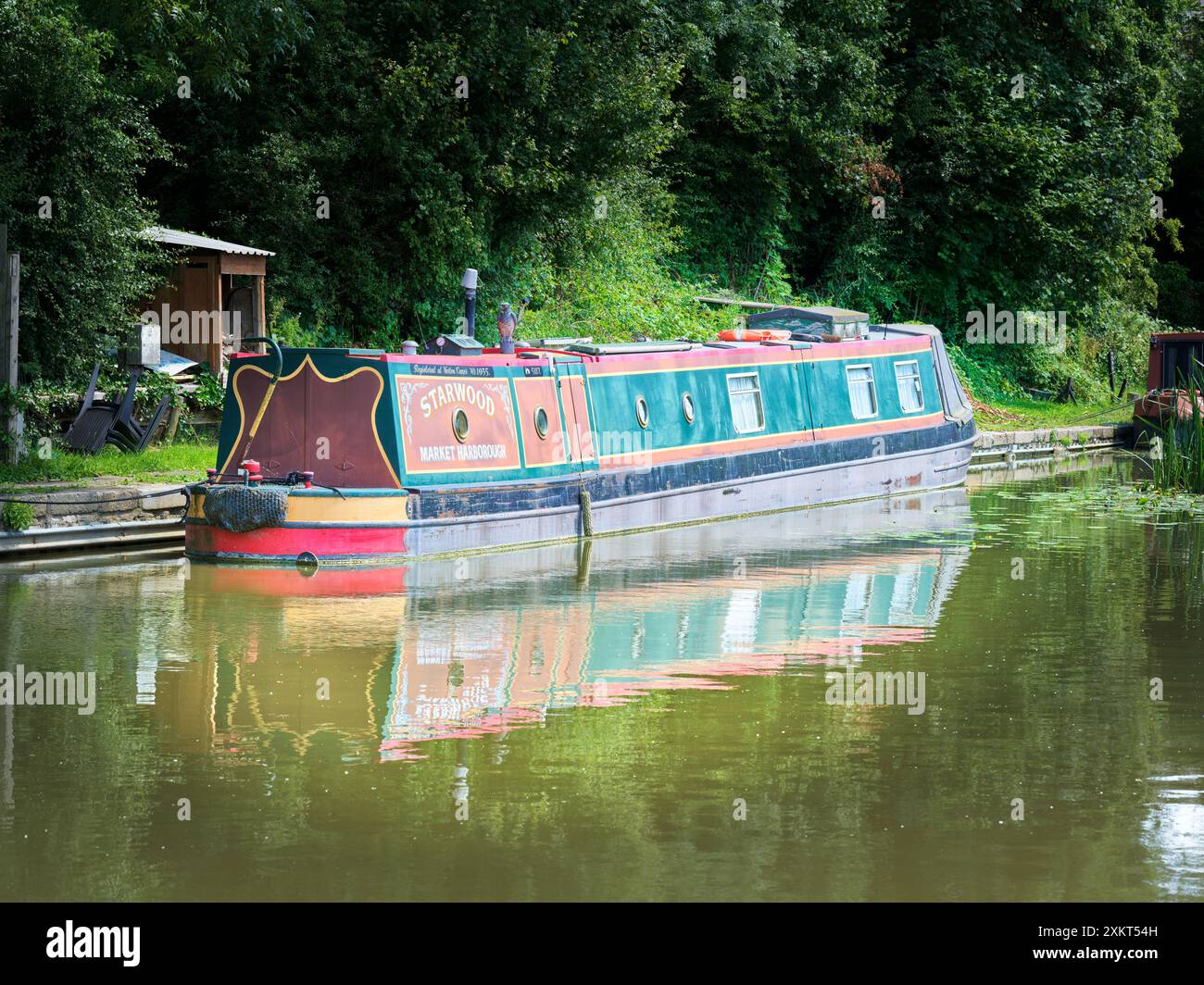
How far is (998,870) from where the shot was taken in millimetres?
6125

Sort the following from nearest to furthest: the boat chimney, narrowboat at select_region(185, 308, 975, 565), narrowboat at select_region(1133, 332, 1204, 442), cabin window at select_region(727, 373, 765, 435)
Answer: narrowboat at select_region(185, 308, 975, 565), the boat chimney, cabin window at select_region(727, 373, 765, 435), narrowboat at select_region(1133, 332, 1204, 442)

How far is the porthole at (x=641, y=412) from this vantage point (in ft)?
54.3

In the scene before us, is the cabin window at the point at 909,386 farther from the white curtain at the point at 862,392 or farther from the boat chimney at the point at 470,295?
the boat chimney at the point at 470,295

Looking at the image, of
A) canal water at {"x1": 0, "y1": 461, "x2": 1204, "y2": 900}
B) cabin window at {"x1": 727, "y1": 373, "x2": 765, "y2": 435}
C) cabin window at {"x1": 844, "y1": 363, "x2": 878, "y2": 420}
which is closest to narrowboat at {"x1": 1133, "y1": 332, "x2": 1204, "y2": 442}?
cabin window at {"x1": 844, "y1": 363, "x2": 878, "y2": 420}

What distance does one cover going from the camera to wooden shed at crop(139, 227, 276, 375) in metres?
19.1

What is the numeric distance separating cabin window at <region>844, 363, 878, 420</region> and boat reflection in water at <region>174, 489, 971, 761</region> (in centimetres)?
417

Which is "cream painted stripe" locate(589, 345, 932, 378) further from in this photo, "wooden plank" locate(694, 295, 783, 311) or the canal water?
"wooden plank" locate(694, 295, 783, 311)

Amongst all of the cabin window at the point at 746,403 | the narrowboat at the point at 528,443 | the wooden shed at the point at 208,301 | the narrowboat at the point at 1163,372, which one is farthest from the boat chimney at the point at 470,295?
the narrowboat at the point at 1163,372

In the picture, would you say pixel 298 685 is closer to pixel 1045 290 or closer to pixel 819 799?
pixel 819 799

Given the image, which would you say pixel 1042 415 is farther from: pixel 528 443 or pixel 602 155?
pixel 528 443

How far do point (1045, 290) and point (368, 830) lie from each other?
91.6ft

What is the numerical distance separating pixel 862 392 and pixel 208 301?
25.1 ft

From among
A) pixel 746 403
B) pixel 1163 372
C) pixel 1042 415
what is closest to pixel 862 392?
pixel 746 403

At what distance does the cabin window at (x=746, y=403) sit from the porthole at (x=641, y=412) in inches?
63.7
